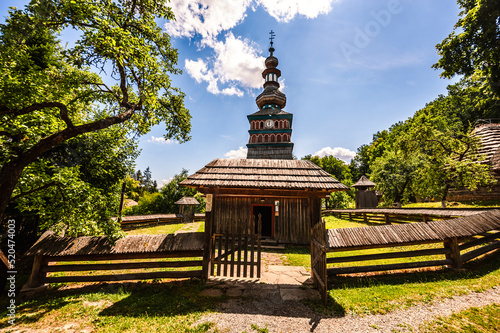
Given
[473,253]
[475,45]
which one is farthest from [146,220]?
[475,45]

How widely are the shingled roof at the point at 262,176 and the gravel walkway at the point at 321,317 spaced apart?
16.5 feet

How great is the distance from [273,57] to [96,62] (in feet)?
97.6

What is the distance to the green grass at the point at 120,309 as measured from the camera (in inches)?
147

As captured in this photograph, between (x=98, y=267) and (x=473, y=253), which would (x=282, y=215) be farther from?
(x=98, y=267)

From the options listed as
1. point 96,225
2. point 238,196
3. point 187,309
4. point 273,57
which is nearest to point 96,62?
point 96,225

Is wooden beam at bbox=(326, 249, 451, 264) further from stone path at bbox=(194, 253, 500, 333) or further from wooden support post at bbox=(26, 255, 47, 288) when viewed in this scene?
wooden support post at bbox=(26, 255, 47, 288)

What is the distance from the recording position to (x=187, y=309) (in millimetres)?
4238

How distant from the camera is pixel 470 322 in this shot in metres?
3.45

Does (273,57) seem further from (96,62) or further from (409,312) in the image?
(409,312)

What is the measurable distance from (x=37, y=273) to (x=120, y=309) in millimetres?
3160

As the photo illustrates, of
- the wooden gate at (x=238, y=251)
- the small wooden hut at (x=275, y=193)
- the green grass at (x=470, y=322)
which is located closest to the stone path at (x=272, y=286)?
the wooden gate at (x=238, y=251)

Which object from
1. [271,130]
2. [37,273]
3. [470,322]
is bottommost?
[37,273]

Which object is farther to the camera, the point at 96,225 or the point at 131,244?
the point at 131,244

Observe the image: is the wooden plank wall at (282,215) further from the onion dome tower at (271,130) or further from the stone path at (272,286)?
the onion dome tower at (271,130)
